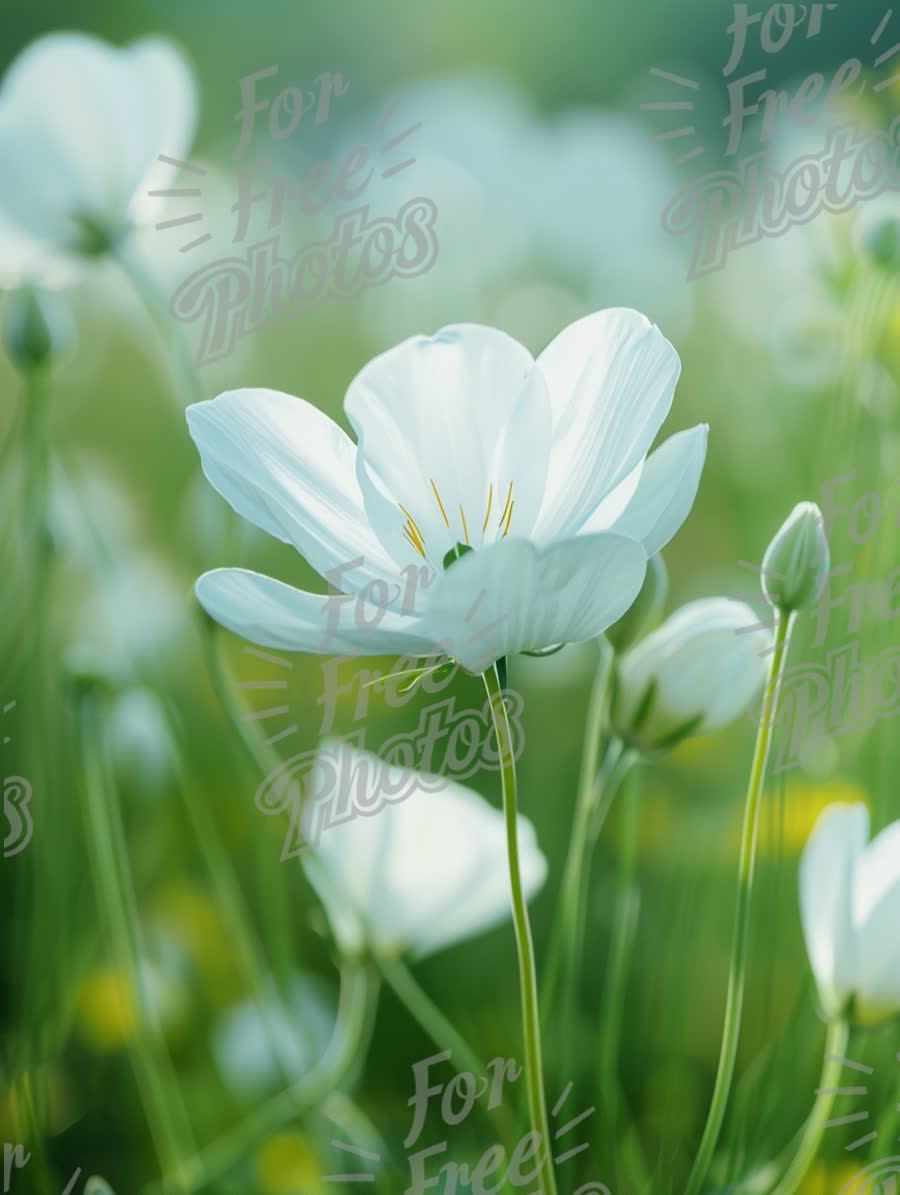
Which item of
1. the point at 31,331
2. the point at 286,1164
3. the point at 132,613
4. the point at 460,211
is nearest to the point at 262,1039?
the point at 286,1164

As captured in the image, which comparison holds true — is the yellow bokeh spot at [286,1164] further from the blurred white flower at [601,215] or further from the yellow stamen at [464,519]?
the blurred white flower at [601,215]

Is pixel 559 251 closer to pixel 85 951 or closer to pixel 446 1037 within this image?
pixel 85 951

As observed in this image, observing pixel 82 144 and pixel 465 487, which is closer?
pixel 465 487

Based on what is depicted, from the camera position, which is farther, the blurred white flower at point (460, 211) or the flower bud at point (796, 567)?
the blurred white flower at point (460, 211)

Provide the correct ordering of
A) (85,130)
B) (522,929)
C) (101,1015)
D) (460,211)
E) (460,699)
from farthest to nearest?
1. (460,211)
2. (460,699)
3. (101,1015)
4. (85,130)
5. (522,929)

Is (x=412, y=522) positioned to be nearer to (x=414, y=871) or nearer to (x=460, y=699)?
(x=414, y=871)

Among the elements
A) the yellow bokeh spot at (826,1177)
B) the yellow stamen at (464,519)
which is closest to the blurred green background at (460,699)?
the yellow bokeh spot at (826,1177)

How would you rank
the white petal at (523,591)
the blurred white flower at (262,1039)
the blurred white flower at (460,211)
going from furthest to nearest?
the blurred white flower at (460,211)
the blurred white flower at (262,1039)
the white petal at (523,591)
